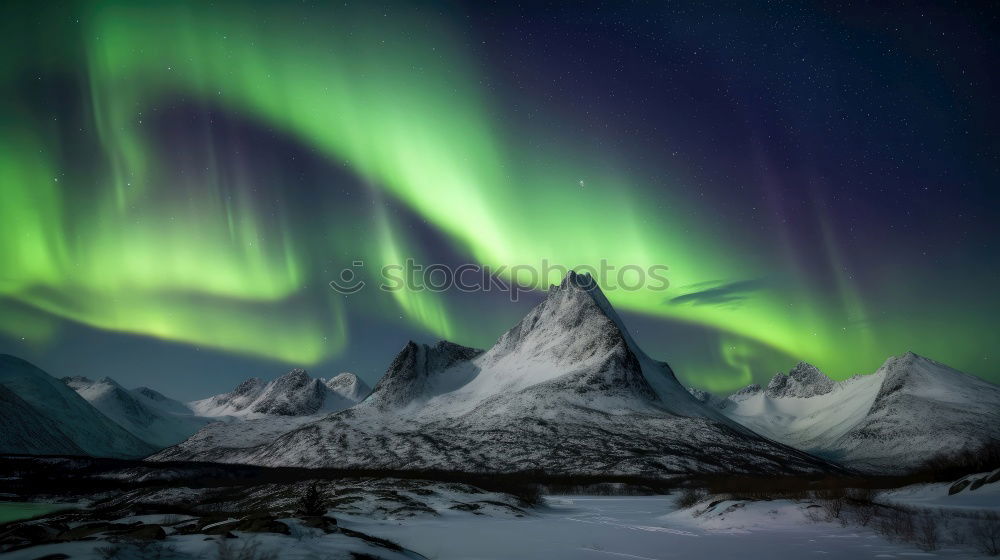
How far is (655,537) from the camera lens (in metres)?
30.1

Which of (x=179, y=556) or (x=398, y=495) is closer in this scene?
(x=179, y=556)

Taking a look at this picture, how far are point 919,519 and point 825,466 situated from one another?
162709 mm

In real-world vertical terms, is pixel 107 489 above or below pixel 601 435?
below

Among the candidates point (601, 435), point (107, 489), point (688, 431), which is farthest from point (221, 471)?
point (688, 431)

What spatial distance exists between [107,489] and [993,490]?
139 metres

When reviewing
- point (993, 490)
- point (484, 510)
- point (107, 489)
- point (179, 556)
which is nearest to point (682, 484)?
point (484, 510)

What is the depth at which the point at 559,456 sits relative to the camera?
491 ft

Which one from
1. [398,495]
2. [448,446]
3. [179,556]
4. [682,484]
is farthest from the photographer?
[448,446]

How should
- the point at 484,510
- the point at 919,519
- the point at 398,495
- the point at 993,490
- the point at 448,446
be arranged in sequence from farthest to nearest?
the point at 448,446
the point at 398,495
the point at 484,510
the point at 993,490
the point at 919,519

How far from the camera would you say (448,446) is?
171 meters

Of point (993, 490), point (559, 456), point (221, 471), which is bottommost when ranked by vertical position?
point (221, 471)

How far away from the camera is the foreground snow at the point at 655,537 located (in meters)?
22.6

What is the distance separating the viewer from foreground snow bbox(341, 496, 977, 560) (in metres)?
22.6

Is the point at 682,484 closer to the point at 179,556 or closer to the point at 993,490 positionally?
the point at 993,490
